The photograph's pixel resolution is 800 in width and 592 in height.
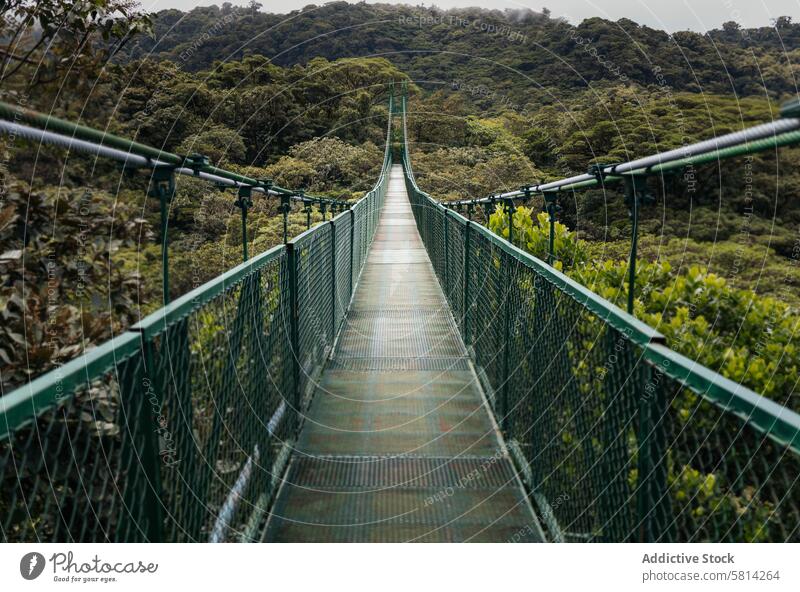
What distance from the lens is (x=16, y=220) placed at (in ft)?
9.71

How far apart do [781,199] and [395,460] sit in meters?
4.35

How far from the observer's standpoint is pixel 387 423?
4379 millimetres

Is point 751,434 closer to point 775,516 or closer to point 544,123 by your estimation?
point 775,516

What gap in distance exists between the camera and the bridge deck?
3.07 metres

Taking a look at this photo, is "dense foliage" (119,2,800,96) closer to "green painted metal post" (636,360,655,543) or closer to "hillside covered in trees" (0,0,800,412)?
"hillside covered in trees" (0,0,800,412)

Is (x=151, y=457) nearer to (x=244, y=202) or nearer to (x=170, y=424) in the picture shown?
(x=170, y=424)

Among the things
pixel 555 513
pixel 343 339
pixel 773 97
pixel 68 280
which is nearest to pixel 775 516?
pixel 773 97

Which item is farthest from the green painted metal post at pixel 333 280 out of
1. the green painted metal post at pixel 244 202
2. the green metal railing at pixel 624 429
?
the green metal railing at pixel 624 429

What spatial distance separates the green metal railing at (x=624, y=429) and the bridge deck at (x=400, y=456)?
204mm

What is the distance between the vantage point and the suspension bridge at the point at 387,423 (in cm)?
155

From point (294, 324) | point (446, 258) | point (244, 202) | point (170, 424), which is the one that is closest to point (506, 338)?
point (294, 324)

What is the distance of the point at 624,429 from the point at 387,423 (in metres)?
2.49

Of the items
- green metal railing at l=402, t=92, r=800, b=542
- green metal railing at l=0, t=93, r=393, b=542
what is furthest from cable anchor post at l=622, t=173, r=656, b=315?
green metal railing at l=0, t=93, r=393, b=542

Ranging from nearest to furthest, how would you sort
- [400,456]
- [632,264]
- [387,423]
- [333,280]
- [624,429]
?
[624,429] < [632,264] < [400,456] < [387,423] < [333,280]
